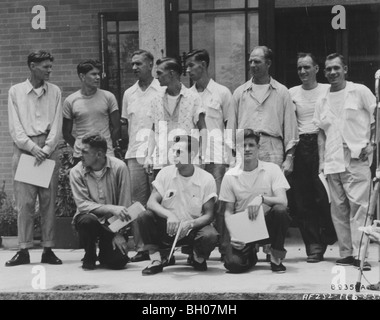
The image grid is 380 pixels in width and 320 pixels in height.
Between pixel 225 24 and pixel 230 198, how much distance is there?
8.36 ft

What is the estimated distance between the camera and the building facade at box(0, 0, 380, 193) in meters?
10.1

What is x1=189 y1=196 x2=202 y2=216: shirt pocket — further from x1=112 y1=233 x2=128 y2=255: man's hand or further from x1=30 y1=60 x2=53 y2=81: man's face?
x1=30 y1=60 x2=53 y2=81: man's face

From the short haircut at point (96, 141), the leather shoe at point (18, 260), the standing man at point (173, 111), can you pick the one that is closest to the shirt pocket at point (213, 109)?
the standing man at point (173, 111)

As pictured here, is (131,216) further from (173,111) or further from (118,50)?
(118,50)

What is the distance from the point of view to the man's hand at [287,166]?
8594 mm

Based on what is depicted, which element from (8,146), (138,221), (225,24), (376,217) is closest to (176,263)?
(138,221)

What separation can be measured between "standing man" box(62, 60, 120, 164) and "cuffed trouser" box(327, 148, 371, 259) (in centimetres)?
225

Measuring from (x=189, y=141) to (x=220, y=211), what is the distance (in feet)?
2.67

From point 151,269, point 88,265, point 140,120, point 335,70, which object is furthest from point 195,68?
point 88,265

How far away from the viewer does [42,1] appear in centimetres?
Answer: 1148

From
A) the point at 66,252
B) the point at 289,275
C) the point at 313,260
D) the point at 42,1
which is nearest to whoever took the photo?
the point at 289,275

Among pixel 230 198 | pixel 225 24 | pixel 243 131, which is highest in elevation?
pixel 225 24

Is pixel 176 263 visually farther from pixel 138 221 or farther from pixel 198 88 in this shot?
pixel 198 88

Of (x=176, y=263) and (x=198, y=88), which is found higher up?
(x=198, y=88)
